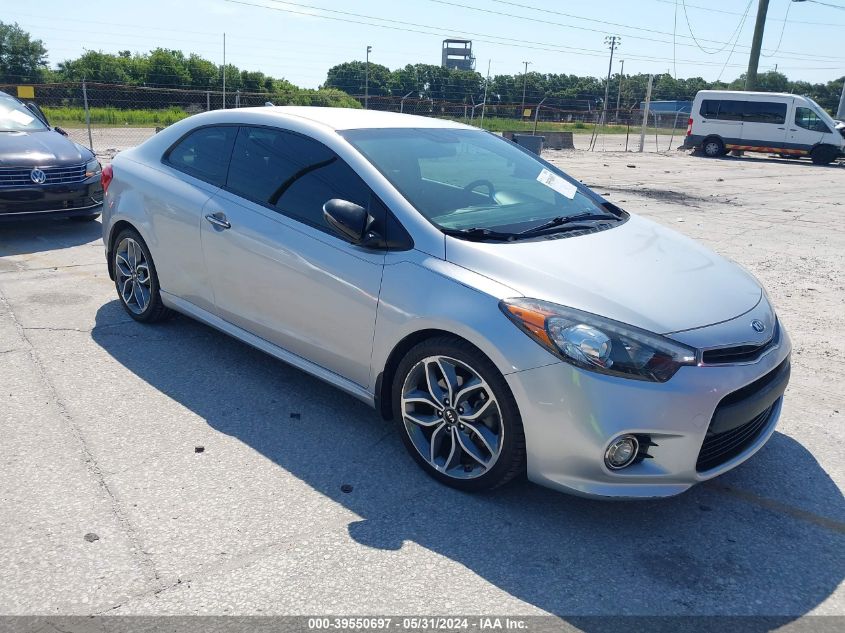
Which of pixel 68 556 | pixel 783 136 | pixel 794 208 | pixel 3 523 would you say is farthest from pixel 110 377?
pixel 783 136

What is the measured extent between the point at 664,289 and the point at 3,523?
2.91 metres

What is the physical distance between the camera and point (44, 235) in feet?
26.9

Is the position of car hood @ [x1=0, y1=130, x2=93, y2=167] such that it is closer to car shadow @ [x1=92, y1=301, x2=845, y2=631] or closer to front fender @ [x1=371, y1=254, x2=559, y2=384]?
car shadow @ [x1=92, y1=301, x2=845, y2=631]

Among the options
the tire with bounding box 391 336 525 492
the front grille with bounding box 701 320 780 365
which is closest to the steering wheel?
the tire with bounding box 391 336 525 492

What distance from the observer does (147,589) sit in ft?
8.50

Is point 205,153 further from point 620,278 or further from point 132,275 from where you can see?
point 620,278

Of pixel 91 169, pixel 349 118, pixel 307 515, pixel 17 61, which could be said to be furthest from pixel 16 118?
pixel 17 61

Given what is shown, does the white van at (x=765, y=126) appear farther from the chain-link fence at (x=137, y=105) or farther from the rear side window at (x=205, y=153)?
the rear side window at (x=205, y=153)

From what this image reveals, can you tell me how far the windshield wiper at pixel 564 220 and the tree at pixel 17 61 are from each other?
28724mm

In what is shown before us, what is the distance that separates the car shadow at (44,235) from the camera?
7.56 m

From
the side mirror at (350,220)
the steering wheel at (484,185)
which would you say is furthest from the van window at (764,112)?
the side mirror at (350,220)

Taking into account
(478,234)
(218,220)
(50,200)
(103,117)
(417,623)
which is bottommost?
(417,623)

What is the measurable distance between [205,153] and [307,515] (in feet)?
8.47

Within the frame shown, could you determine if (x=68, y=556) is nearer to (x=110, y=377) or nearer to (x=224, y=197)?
(x=110, y=377)
